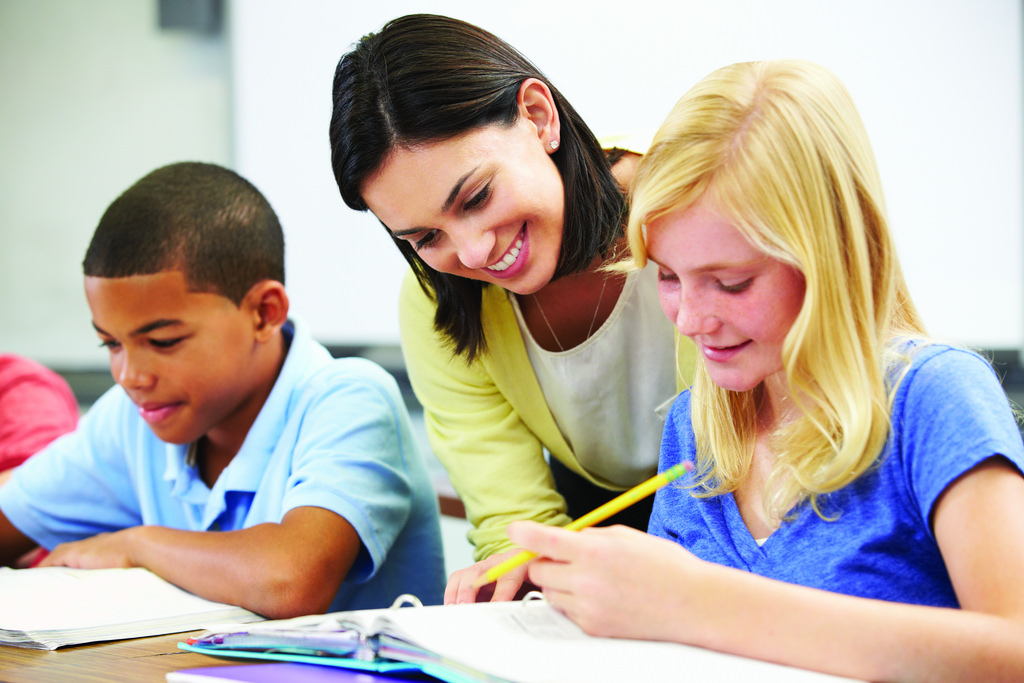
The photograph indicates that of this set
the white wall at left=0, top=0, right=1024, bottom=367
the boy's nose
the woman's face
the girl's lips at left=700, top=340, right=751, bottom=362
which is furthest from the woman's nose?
the white wall at left=0, top=0, right=1024, bottom=367

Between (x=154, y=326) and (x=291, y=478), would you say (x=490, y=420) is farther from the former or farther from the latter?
(x=154, y=326)

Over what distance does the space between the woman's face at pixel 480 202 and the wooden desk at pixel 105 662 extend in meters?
0.47

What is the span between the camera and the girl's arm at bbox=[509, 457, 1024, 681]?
0.57 metres

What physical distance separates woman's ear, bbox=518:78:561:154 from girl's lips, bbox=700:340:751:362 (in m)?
0.38

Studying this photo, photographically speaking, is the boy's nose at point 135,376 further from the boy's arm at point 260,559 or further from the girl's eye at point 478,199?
the girl's eye at point 478,199

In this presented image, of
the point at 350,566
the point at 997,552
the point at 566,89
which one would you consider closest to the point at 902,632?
the point at 997,552

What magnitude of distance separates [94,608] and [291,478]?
276 millimetres

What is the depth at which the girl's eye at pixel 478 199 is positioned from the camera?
0.93 m

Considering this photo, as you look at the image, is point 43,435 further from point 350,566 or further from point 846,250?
point 846,250

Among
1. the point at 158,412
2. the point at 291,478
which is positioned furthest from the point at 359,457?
the point at 158,412

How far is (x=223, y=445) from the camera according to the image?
1.33 meters

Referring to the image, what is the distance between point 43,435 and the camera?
63.9 inches

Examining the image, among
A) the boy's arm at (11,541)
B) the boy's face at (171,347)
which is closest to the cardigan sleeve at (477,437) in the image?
the boy's face at (171,347)

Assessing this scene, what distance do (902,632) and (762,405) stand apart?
1.02ft
